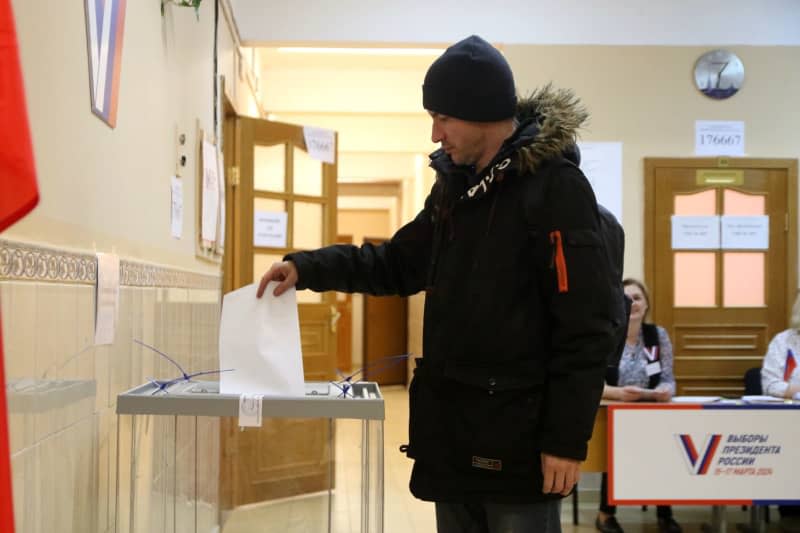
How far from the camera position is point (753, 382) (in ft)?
13.9

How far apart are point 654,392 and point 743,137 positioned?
1.92m

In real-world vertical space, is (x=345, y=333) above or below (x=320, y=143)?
below

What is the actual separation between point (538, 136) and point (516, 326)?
13.9 inches

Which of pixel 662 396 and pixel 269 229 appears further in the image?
pixel 269 229

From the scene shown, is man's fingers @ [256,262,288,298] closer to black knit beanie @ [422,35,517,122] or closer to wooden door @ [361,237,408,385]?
black knit beanie @ [422,35,517,122]

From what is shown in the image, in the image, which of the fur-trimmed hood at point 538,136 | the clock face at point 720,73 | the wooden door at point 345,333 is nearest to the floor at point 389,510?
the fur-trimmed hood at point 538,136

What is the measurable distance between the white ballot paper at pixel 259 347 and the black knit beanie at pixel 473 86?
0.50 metres

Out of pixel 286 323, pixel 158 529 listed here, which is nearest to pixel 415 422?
pixel 286 323

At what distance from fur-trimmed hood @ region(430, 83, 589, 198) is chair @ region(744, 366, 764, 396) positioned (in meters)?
3.25

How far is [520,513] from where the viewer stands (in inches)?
56.2

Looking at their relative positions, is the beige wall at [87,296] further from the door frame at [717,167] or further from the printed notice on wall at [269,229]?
the door frame at [717,167]

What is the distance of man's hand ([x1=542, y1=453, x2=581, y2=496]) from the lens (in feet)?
4.50

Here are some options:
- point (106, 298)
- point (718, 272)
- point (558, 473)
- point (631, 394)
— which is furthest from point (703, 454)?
point (106, 298)

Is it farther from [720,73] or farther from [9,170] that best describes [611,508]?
[9,170]
